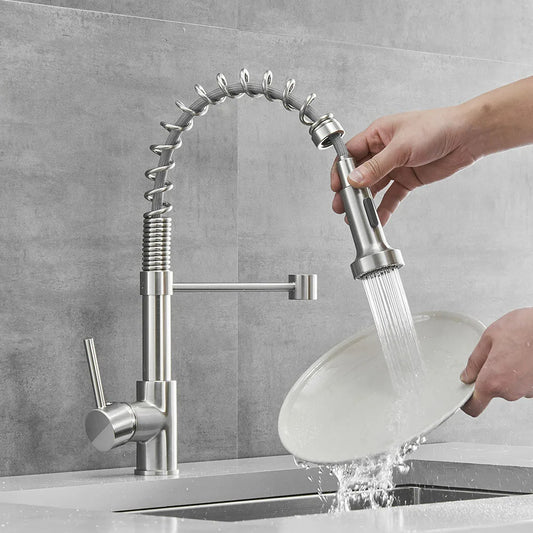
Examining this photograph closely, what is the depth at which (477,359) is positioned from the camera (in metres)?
1.08

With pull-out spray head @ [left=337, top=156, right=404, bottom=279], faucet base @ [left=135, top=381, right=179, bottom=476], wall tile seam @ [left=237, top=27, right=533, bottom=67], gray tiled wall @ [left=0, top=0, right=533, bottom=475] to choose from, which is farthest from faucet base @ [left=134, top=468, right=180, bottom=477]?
wall tile seam @ [left=237, top=27, right=533, bottom=67]

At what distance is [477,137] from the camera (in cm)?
126

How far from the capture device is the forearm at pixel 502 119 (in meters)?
1.26

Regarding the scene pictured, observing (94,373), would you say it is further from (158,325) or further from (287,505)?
(287,505)

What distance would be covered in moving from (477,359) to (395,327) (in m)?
0.10

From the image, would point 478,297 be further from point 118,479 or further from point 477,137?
point 118,479

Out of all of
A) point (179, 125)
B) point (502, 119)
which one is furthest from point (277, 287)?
point (502, 119)

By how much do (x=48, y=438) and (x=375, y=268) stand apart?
523mm

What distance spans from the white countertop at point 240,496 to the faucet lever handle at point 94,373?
0.31 ft

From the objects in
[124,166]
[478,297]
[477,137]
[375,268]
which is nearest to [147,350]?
[124,166]

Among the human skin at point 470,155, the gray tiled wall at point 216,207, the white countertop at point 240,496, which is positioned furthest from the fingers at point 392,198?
the white countertop at point 240,496

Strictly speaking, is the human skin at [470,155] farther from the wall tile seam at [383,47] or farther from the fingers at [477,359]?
the wall tile seam at [383,47]

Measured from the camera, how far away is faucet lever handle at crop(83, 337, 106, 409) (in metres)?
1.28

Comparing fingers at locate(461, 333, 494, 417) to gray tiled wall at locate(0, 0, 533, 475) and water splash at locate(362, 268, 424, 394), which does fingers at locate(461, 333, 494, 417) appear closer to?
water splash at locate(362, 268, 424, 394)
